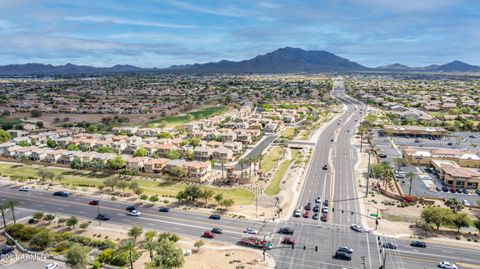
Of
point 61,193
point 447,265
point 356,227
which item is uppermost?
point 61,193

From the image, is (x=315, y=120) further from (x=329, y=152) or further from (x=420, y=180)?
(x=420, y=180)

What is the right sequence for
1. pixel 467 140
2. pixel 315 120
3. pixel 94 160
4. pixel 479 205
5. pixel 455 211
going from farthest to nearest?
pixel 315 120 → pixel 467 140 → pixel 94 160 → pixel 479 205 → pixel 455 211

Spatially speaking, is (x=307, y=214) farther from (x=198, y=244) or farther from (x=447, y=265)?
(x=447, y=265)

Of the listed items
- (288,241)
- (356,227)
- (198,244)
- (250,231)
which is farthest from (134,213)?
(356,227)

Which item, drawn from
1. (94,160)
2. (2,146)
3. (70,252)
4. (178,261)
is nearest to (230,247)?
(178,261)

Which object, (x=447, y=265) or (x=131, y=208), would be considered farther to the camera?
(x=131, y=208)
